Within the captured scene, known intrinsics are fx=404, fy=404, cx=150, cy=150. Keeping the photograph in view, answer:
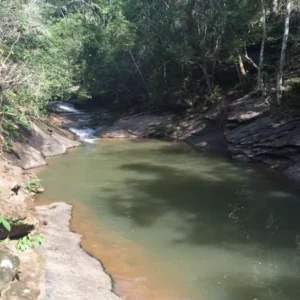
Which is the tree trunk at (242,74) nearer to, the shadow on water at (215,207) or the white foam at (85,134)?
the white foam at (85,134)

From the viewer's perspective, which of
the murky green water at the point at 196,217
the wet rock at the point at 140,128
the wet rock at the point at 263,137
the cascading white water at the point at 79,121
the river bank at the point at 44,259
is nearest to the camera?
the river bank at the point at 44,259

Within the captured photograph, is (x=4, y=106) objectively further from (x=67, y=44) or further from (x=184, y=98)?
(x=67, y=44)

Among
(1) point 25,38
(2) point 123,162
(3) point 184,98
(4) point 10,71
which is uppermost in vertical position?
(1) point 25,38

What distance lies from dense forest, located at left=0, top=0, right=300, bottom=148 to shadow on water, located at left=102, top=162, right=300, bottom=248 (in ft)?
20.8

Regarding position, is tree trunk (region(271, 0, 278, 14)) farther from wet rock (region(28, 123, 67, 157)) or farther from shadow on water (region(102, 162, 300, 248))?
wet rock (region(28, 123, 67, 157))

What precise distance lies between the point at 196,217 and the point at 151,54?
2231 centimetres

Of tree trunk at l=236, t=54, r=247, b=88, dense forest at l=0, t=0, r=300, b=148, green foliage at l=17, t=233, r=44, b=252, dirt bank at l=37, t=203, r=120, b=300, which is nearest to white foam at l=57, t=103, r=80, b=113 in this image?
dense forest at l=0, t=0, r=300, b=148

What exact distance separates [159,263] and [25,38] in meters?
14.0

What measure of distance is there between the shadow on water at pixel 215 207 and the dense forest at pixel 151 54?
6.35m

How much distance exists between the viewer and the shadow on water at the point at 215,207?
11086 millimetres

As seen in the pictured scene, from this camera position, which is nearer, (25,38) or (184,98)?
(25,38)

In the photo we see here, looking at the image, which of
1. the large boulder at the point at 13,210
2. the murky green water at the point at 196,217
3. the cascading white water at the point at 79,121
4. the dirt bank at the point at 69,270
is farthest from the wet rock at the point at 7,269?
the cascading white water at the point at 79,121

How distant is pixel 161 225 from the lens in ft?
38.4

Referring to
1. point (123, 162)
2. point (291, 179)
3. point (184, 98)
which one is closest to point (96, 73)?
point (184, 98)
